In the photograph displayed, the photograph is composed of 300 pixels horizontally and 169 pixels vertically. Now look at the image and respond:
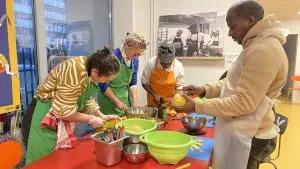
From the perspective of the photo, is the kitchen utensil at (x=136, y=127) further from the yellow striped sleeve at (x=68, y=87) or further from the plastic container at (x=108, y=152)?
the yellow striped sleeve at (x=68, y=87)

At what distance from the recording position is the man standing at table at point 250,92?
1.11 m

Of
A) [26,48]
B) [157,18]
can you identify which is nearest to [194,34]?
[157,18]

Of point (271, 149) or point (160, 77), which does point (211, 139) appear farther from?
point (160, 77)

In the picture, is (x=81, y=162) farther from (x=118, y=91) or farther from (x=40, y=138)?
(x=118, y=91)

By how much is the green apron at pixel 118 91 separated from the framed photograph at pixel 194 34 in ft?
3.98

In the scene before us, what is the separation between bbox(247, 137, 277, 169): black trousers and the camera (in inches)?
49.1

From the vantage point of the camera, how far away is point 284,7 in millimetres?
5699

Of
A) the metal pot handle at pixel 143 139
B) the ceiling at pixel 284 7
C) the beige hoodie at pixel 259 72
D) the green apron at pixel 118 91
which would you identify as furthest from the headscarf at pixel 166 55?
the ceiling at pixel 284 7

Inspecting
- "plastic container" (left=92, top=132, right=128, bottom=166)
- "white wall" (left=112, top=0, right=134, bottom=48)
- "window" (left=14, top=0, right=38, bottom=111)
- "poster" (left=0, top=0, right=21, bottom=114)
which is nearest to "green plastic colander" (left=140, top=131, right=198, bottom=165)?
"plastic container" (left=92, top=132, right=128, bottom=166)

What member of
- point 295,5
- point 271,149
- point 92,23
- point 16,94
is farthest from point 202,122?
point 295,5

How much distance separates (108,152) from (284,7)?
612cm

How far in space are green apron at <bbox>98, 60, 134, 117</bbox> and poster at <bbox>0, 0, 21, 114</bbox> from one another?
695 mm

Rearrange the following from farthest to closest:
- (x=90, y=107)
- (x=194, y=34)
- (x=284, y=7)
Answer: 1. (x=284, y=7)
2. (x=194, y=34)
3. (x=90, y=107)

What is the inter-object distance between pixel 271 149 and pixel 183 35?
2.15 m
